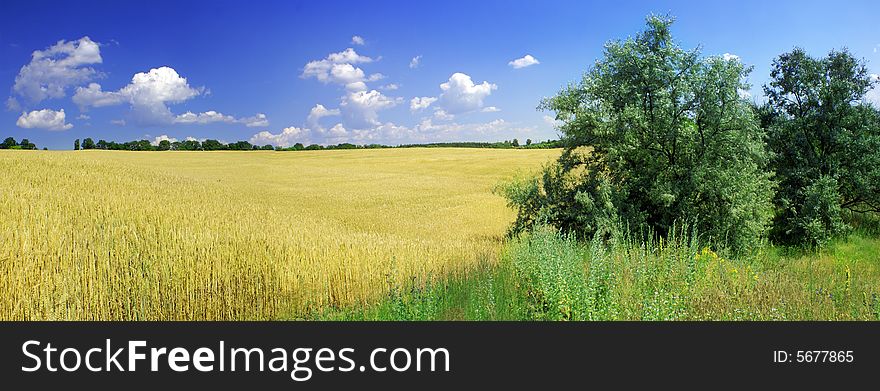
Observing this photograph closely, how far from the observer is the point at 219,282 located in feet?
31.3

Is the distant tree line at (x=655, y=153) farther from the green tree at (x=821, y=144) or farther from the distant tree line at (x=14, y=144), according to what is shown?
the distant tree line at (x=14, y=144)

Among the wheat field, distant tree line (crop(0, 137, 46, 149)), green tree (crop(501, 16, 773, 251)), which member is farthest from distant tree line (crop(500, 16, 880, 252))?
distant tree line (crop(0, 137, 46, 149))

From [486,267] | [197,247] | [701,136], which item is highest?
[701,136]

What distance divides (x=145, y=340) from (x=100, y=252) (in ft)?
14.0

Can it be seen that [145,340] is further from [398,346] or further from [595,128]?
[595,128]

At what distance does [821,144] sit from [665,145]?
10.7 metres

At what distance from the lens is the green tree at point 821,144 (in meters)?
21.0

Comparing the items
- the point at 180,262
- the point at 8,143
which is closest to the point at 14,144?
the point at 8,143

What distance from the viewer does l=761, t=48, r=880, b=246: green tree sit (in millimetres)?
21047

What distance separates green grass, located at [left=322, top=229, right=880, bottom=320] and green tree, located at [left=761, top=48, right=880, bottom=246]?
1076cm

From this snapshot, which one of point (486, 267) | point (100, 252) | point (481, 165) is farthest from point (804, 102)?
point (481, 165)

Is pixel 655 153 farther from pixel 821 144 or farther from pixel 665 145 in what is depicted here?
pixel 821 144

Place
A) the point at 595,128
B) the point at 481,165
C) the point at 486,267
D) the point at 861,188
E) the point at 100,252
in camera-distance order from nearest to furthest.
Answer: the point at 100,252 < the point at 486,267 < the point at 595,128 < the point at 861,188 < the point at 481,165

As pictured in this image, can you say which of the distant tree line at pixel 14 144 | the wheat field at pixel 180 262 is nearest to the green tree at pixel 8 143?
the distant tree line at pixel 14 144
